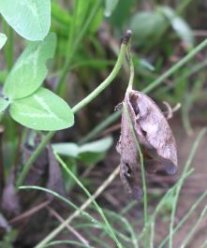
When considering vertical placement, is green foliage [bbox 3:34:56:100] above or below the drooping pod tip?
below

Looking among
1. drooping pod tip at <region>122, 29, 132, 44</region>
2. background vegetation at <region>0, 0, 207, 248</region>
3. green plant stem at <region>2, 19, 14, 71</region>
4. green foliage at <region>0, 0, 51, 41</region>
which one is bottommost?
background vegetation at <region>0, 0, 207, 248</region>

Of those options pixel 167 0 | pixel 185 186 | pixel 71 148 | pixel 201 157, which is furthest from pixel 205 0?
pixel 71 148

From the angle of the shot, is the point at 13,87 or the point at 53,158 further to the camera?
the point at 53,158

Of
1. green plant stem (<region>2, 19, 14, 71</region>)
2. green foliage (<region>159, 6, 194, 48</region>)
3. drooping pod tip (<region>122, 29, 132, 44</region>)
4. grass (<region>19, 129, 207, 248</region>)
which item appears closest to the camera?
drooping pod tip (<region>122, 29, 132, 44</region>)

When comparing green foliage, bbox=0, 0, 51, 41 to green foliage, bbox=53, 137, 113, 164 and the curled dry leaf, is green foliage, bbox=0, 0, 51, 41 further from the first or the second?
green foliage, bbox=53, 137, 113, 164

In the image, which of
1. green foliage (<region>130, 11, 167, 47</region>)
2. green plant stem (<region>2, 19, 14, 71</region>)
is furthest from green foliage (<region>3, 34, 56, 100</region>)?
green foliage (<region>130, 11, 167, 47</region>)

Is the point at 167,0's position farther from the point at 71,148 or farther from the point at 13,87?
the point at 13,87

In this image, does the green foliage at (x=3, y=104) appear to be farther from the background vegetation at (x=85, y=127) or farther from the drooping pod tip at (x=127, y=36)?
the drooping pod tip at (x=127, y=36)

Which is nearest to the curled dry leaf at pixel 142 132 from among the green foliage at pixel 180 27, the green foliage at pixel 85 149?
the green foliage at pixel 85 149
